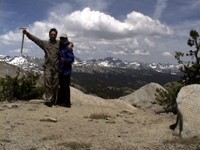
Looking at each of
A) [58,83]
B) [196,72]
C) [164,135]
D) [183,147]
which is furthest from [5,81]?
[183,147]

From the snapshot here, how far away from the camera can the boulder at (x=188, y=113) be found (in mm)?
12688

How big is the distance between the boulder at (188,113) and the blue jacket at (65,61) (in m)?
5.93

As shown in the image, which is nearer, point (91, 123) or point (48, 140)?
point (48, 140)

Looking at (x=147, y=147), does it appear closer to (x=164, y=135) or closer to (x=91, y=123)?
(x=164, y=135)

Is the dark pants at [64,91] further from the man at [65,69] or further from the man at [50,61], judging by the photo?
the man at [50,61]

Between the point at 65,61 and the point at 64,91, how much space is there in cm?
159

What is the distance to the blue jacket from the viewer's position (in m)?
18.4

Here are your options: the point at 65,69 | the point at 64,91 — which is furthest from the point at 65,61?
the point at 64,91

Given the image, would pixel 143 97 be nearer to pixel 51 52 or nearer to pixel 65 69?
pixel 65 69

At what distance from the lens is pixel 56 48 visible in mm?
18703

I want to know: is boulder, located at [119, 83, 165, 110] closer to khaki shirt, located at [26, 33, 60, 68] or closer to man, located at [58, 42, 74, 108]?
man, located at [58, 42, 74, 108]

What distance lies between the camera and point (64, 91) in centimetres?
1908

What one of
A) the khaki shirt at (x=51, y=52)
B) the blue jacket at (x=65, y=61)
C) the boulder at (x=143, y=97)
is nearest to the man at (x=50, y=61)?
the khaki shirt at (x=51, y=52)

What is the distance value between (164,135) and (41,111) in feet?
20.7
